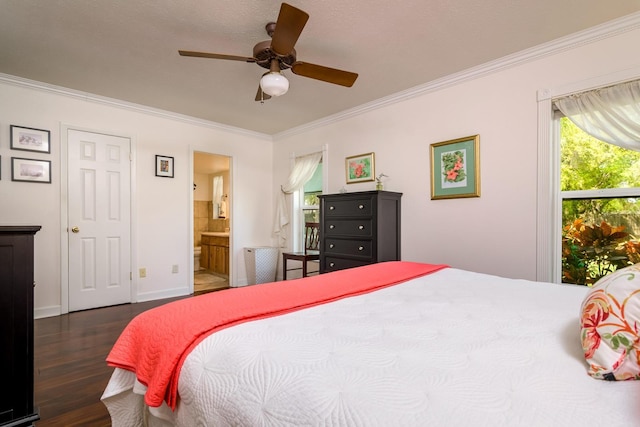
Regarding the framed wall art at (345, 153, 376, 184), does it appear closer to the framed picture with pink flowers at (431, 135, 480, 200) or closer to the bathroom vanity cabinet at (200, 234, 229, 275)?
the framed picture with pink flowers at (431, 135, 480, 200)

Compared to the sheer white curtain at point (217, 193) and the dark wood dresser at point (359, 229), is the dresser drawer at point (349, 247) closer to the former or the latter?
the dark wood dresser at point (359, 229)

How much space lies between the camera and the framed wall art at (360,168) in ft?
12.4

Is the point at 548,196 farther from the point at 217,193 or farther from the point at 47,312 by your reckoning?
the point at 217,193

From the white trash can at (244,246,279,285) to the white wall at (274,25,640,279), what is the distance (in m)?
1.93

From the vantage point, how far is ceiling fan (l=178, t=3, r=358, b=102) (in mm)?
1797

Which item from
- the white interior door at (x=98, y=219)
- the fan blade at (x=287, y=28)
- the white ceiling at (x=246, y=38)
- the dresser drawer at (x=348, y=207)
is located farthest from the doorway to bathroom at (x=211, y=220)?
the fan blade at (x=287, y=28)

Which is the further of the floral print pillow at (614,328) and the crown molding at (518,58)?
the crown molding at (518,58)

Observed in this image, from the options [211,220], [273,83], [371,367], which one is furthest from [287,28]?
[211,220]

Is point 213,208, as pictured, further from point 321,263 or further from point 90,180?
point 321,263

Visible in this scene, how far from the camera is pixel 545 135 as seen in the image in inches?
99.3

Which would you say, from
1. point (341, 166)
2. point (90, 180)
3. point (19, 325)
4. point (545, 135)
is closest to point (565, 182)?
point (545, 135)

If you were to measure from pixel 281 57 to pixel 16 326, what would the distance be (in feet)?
6.83

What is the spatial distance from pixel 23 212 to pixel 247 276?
2.72 m

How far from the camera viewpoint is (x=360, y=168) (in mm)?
3893
